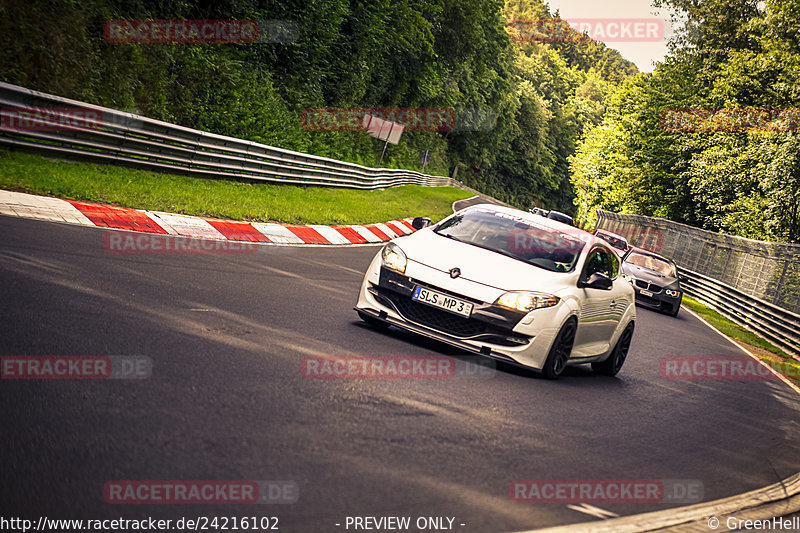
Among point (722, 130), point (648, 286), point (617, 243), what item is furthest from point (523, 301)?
point (722, 130)

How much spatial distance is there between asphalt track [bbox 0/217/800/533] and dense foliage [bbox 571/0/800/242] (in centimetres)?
3223

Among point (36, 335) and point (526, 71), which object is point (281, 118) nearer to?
point (36, 335)

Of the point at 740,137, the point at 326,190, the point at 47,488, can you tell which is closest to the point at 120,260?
the point at 47,488

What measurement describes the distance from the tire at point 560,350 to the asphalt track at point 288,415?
156 millimetres

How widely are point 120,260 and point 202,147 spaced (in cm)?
1007

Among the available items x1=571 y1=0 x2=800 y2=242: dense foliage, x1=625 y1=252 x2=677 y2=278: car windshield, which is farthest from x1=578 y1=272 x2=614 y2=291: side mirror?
x1=571 y1=0 x2=800 y2=242: dense foliage

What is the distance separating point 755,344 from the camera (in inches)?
782

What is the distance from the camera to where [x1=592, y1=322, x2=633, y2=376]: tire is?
33.0 ft

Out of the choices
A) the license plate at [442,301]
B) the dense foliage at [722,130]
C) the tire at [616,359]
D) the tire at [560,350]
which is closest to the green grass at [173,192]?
the license plate at [442,301]

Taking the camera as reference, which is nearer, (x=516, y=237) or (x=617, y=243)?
(x=516, y=237)

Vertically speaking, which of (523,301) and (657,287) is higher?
(523,301)

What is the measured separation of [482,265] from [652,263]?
17.0m

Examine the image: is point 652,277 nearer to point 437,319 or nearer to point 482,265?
point 482,265

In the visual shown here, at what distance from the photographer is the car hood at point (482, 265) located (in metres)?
8.02
